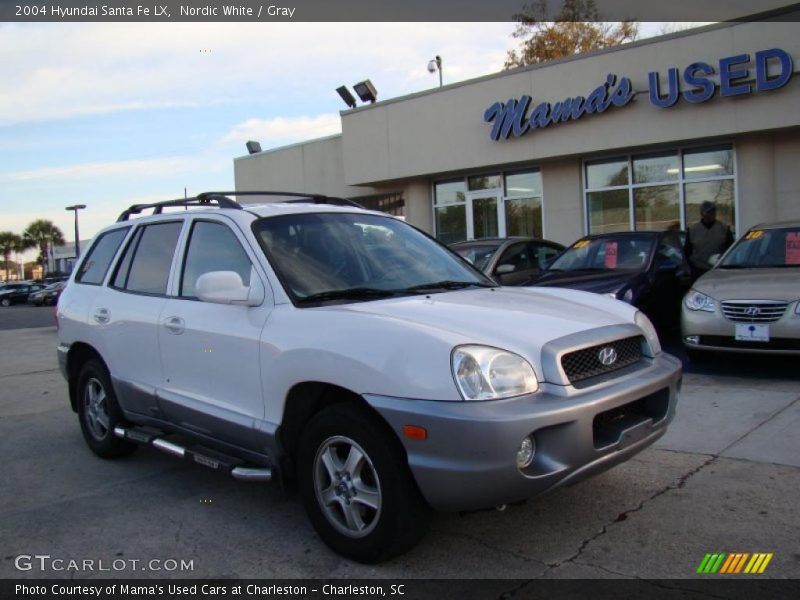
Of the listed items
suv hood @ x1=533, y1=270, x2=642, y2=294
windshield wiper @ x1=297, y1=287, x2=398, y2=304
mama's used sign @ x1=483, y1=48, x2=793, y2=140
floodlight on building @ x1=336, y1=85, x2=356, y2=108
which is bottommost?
suv hood @ x1=533, y1=270, x2=642, y2=294

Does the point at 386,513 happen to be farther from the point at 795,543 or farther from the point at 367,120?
the point at 367,120

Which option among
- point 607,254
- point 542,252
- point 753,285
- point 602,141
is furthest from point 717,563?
point 602,141

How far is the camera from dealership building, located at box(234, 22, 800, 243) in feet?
42.0

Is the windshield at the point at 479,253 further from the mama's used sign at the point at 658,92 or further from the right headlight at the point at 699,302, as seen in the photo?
the mama's used sign at the point at 658,92

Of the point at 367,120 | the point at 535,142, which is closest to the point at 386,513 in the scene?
the point at 535,142

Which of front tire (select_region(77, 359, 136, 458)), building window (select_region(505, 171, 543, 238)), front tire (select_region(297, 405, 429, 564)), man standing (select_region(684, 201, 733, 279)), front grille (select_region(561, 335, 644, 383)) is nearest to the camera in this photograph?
front tire (select_region(297, 405, 429, 564))

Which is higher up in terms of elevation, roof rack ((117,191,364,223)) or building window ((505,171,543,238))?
building window ((505,171,543,238))

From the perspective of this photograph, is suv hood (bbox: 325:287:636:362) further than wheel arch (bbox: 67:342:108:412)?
No

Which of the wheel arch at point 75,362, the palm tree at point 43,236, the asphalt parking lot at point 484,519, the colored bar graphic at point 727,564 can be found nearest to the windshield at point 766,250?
the asphalt parking lot at point 484,519

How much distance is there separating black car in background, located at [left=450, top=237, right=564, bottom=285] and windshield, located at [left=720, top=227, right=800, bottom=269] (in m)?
2.68

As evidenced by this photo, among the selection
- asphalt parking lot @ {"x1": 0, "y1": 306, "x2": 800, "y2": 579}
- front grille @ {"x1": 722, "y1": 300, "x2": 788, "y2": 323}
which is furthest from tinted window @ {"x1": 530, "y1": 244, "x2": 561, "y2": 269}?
asphalt parking lot @ {"x1": 0, "y1": 306, "x2": 800, "y2": 579}

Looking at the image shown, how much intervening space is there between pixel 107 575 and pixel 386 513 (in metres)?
1.42

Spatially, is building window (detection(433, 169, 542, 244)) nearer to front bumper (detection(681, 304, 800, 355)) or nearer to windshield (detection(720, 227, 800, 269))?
windshield (detection(720, 227, 800, 269))

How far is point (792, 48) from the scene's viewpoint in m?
12.2
